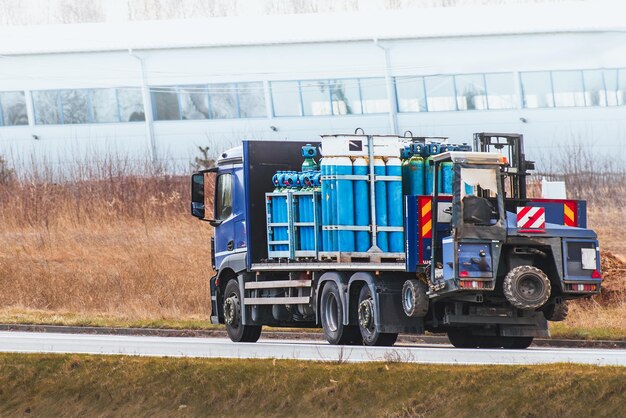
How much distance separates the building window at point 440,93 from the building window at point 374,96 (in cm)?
136

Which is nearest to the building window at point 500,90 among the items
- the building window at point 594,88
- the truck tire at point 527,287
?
the building window at point 594,88

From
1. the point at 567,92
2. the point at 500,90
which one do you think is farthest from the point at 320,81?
the point at 567,92

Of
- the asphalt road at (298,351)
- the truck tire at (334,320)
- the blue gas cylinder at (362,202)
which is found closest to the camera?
the asphalt road at (298,351)

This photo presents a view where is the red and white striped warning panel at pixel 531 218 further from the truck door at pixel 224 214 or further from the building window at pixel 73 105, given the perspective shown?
the building window at pixel 73 105

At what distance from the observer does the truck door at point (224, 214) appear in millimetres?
22703

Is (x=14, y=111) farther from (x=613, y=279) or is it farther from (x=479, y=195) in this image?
(x=479, y=195)

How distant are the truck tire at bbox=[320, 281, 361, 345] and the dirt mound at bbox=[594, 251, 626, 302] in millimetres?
8055

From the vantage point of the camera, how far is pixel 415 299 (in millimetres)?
18781

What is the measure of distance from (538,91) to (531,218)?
92.6 feet

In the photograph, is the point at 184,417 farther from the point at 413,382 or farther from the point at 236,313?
the point at 236,313

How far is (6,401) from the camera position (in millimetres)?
15195

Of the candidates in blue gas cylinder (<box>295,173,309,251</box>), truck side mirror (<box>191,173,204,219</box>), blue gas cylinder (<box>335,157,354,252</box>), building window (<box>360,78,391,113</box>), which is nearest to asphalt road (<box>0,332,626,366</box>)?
blue gas cylinder (<box>295,173,309,251</box>)

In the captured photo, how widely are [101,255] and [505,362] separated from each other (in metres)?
22.8

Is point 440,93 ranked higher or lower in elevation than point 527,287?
higher
